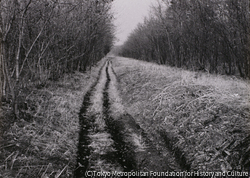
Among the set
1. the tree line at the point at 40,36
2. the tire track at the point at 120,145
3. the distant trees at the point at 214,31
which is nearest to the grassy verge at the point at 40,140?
the tree line at the point at 40,36

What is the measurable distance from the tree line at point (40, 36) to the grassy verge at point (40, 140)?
640 millimetres

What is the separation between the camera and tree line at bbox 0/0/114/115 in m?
5.50

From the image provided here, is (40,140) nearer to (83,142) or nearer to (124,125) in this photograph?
(83,142)

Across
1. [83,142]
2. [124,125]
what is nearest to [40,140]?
[83,142]

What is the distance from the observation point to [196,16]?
1290 centimetres

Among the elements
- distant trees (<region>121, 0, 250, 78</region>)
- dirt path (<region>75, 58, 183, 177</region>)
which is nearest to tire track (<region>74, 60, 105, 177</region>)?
dirt path (<region>75, 58, 183, 177</region>)

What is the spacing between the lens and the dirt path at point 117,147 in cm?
432

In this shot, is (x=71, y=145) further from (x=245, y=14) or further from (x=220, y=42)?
(x=220, y=42)

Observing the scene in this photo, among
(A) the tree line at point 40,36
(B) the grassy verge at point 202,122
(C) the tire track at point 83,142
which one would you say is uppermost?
(A) the tree line at point 40,36

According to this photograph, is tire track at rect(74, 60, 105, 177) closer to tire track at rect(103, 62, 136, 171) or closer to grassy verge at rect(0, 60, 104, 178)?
grassy verge at rect(0, 60, 104, 178)

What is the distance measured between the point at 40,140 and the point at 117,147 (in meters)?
1.97

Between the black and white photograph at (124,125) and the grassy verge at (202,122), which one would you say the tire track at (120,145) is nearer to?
the black and white photograph at (124,125)

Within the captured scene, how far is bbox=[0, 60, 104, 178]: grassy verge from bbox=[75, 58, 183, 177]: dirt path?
0.29 m

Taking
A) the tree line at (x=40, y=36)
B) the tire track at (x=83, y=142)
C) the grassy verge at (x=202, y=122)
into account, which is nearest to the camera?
the grassy verge at (x=202, y=122)
